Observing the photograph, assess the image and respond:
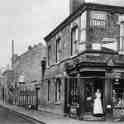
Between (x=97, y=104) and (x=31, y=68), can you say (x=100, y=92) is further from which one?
(x=31, y=68)

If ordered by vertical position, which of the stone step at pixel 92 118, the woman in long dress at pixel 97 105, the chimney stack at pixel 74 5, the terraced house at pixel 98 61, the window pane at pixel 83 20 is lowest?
the stone step at pixel 92 118

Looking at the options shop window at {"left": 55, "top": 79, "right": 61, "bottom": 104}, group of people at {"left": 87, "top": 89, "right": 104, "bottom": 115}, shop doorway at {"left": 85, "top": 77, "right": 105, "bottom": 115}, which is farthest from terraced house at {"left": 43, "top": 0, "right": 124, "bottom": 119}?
shop window at {"left": 55, "top": 79, "right": 61, "bottom": 104}

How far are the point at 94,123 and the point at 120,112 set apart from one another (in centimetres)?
269

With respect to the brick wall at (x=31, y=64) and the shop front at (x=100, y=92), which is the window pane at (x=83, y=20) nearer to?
the shop front at (x=100, y=92)

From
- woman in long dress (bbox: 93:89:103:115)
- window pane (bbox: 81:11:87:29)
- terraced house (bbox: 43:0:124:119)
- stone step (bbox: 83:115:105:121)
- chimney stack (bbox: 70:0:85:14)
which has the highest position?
chimney stack (bbox: 70:0:85:14)

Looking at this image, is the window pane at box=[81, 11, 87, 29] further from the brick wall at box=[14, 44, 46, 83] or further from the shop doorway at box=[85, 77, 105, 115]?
the brick wall at box=[14, 44, 46, 83]

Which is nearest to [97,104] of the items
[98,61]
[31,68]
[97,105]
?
[97,105]

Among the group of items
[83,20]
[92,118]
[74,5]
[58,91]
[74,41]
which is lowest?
[92,118]

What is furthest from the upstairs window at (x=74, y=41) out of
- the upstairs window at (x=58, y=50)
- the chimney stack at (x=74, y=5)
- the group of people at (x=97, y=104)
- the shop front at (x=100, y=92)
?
the group of people at (x=97, y=104)

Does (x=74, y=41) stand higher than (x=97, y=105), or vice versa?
(x=74, y=41)

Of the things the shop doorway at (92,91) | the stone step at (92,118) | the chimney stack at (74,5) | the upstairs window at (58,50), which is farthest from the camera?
the upstairs window at (58,50)

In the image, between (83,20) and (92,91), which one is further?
(83,20)

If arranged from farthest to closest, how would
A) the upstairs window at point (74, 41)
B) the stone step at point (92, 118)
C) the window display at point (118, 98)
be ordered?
the upstairs window at point (74, 41)
the window display at point (118, 98)
the stone step at point (92, 118)

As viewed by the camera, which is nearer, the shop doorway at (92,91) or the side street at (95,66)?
the side street at (95,66)
